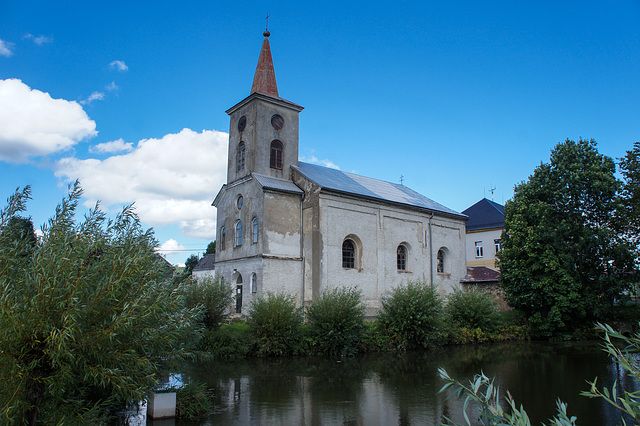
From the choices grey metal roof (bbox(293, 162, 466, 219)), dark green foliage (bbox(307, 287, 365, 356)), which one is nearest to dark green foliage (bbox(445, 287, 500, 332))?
grey metal roof (bbox(293, 162, 466, 219))

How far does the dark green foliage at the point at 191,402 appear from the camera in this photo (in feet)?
32.4

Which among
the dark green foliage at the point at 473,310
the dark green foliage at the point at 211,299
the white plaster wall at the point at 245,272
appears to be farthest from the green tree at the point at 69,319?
the dark green foliage at the point at 473,310

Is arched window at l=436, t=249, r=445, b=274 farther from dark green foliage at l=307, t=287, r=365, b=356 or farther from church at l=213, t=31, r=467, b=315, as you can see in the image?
dark green foliage at l=307, t=287, r=365, b=356

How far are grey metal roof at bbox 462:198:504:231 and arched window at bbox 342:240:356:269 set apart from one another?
842 inches

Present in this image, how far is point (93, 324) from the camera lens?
639 cm

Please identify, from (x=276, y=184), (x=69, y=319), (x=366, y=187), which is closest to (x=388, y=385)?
(x=69, y=319)

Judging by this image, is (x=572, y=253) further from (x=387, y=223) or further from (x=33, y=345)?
(x=33, y=345)

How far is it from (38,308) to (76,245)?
1.05 metres

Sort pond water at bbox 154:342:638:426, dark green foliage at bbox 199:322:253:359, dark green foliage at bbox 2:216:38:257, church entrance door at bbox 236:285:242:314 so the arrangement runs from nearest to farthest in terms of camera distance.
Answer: dark green foliage at bbox 2:216:38:257 < pond water at bbox 154:342:638:426 < dark green foliage at bbox 199:322:253:359 < church entrance door at bbox 236:285:242:314

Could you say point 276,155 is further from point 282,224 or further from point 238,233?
point 238,233

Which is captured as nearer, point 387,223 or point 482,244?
point 387,223

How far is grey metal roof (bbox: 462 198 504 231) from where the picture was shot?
43.6 meters

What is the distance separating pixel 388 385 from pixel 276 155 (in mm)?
17555

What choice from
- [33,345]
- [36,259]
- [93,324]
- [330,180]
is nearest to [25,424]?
[33,345]
